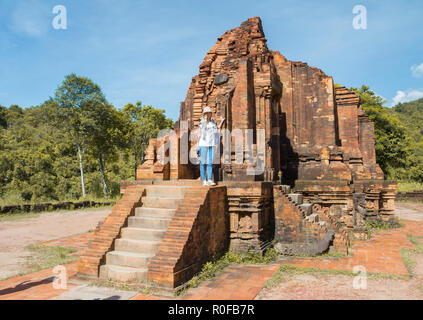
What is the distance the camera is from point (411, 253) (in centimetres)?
701

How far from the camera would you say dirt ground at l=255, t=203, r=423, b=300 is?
14.3 ft

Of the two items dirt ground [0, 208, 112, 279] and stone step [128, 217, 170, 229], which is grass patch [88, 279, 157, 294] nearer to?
stone step [128, 217, 170, 229]

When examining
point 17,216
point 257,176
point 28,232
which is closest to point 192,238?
point 257,176

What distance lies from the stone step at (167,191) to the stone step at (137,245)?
3.82 ft

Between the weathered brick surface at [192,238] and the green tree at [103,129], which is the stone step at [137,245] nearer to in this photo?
the weathered brick surface at [192,238]

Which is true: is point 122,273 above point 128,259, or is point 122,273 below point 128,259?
below

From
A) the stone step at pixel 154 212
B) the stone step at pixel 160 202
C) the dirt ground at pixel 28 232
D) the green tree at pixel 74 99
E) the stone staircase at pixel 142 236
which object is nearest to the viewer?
the stone staircase at pixel 142 236

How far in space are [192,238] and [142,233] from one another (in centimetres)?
98

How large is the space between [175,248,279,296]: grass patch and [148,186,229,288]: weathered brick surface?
10 centimetres

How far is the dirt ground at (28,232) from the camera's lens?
6.61 metres

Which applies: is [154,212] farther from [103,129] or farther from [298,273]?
[103,129]

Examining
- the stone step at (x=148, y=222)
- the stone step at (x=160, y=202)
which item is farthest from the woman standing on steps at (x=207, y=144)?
the stone step at (x=148, y=222)
